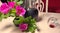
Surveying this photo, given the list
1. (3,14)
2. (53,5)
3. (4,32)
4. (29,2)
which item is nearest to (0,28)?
(4,32)

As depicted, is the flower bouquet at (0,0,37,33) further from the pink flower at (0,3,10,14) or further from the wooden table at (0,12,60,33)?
the wooden table at (0,12,60,33)

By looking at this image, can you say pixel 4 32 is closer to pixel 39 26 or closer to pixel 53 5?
pixel 39 26

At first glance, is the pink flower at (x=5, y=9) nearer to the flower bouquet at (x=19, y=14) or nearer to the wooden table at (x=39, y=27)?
the flower bouquet at (x=19, y=14)

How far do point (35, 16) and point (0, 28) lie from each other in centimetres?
26

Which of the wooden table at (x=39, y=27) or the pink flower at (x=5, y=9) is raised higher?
the pink flower at (x=5, y=9)

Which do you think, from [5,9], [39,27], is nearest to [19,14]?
[5,9]

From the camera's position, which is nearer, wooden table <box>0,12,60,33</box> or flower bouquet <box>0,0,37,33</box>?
flower bouquet <box>0,0,37,33</box>

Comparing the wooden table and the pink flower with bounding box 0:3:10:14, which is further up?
the pink flower with bounding box 0:3:10:14

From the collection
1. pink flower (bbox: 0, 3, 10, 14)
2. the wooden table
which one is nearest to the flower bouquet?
pink flower (bbox: 0, 3, 10, 14)

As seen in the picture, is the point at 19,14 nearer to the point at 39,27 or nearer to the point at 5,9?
the point at 5,9

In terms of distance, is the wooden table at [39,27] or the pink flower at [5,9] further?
the wooden table at [39,27]

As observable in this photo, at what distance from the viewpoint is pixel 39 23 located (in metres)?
1.14

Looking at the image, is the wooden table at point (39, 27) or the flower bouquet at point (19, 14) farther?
the wooden table at point (39, 27)

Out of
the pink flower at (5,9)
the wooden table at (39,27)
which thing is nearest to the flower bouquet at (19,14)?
the pink flower at (5,9)
